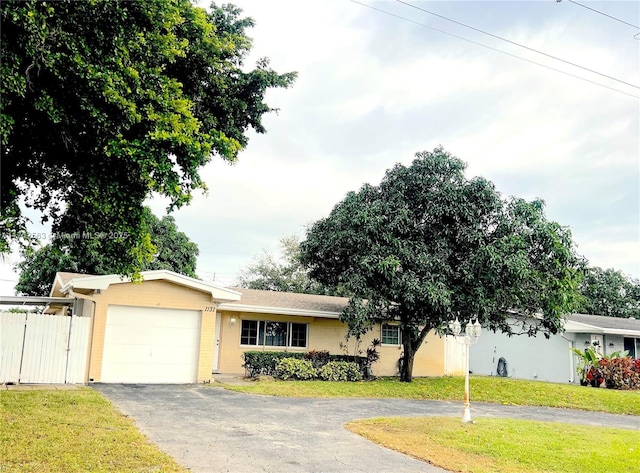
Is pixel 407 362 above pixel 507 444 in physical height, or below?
above

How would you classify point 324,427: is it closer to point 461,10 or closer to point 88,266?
point 461,10

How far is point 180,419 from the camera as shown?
9.41 meters

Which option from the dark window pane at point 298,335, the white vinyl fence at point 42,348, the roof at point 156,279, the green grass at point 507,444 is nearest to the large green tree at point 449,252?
the dark window pane at point 298,335

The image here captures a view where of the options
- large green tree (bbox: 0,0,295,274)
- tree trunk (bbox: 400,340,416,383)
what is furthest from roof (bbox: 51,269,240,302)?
tree trunk (bbox: 400,340,416,383)

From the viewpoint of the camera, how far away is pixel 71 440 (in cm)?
707

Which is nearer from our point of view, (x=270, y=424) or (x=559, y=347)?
(x=270, y=424)

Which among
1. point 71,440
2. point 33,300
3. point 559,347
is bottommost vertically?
point 71,440

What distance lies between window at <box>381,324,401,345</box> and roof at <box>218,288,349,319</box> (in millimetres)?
2118

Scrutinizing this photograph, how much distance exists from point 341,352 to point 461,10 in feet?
46.5

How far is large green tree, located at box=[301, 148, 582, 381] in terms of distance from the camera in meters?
16.4

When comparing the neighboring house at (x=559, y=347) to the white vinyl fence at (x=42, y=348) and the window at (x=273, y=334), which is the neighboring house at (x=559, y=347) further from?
the white vinyl fence at (x=42, y=348)

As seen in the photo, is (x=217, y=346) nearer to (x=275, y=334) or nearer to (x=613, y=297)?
(x=275, y=334)

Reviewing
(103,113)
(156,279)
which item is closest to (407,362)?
(156,279)

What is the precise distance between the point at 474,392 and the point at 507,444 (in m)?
8.70
